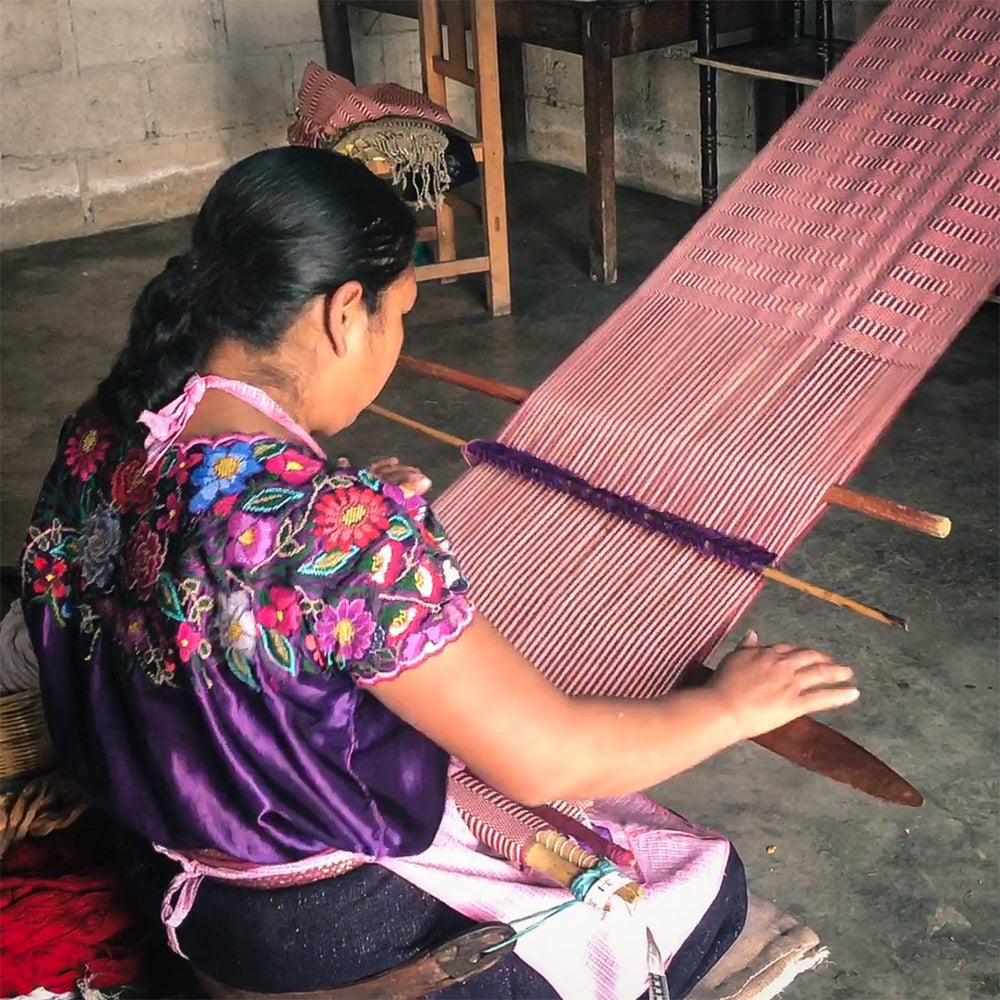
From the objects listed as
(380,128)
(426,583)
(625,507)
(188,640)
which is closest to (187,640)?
(188,640)

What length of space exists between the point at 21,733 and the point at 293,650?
79cm

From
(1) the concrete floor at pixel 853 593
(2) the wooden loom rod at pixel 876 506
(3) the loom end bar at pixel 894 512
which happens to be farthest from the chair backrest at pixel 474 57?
(3) the loom end bar at pixel 894 512

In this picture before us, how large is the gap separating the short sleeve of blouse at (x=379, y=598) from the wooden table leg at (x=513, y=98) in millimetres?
5099

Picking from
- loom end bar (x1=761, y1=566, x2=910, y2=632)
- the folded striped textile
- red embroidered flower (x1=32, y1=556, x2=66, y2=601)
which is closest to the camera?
red embroidered flower (x1=32, y1=556, x2=66, y2=601)

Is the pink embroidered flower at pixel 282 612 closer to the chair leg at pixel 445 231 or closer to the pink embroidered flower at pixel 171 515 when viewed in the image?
the pink embroidered flower at pixel 171 515

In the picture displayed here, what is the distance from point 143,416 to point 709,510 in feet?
2.84

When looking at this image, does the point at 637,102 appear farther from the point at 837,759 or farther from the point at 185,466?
the point at 185,466

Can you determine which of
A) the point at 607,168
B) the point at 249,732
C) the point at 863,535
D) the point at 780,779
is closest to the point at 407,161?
the point at 607,168

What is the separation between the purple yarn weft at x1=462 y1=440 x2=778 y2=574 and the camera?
1.62 meters

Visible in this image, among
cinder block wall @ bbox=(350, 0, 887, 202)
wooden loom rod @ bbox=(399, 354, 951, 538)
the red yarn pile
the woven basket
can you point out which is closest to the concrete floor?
cinder block wall @ bbox=(350, 0, 887, 202)

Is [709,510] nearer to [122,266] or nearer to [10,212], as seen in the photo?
[122,266]

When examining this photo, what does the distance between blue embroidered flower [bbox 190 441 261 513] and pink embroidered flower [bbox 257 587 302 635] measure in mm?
89

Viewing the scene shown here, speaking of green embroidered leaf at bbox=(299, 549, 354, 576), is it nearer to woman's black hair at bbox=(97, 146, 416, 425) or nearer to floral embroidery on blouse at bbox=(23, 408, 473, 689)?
floral embroidery on blouse at bbox=(23, 408, 473, 689)

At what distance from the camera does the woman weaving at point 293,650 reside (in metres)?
1.02
